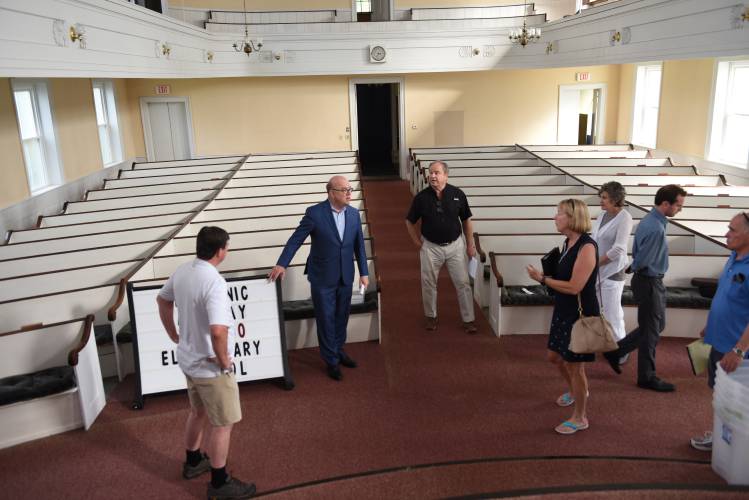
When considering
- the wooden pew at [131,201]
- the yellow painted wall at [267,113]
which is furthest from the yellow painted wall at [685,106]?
the wooden pew at [131,201]

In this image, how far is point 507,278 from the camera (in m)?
5.61

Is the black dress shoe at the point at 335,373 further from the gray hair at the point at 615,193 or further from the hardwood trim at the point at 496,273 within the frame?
the gray hair at the point at 615,193

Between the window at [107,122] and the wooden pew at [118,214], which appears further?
the window at [107,122]

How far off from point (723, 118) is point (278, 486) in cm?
989

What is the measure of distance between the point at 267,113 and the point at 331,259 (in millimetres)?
11099

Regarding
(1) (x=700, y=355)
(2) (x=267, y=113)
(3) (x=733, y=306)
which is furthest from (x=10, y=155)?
(3) (x=733, y=306)

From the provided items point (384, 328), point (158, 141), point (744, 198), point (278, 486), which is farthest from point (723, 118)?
point (158, 141)

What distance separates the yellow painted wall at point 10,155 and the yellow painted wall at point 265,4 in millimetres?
7053

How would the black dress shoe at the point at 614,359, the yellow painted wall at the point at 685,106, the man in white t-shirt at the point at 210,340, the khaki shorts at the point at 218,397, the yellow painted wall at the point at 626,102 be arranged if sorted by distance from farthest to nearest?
1. the yellow painted wall at the point at 626,102
2. the yellow painted wall at the point at 685,106
3. the black dress shoe at the point at 614,359
4. the khaki shorts at the point at 218,397
5. the man in white t-shirt at the point at 210,340

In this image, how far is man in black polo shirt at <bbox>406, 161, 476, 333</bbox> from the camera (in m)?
5.20

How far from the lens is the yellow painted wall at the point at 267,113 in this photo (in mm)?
14609

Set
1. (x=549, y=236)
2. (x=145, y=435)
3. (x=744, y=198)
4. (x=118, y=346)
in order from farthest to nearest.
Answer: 1. (x=744, y=198)
2. (x=549, y=236)
3. (x=118, y=346)
4. (x=145, y=435)

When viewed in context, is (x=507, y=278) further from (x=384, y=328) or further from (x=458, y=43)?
(x=458, y=43)

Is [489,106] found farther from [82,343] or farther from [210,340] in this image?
[210,340]
